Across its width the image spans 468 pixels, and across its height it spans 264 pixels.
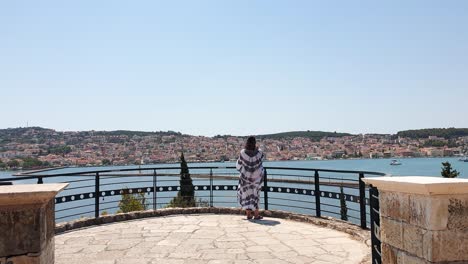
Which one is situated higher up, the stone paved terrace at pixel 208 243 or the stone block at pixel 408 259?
the stone block at pixel 408 259

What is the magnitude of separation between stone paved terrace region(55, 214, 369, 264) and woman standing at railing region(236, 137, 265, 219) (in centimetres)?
40

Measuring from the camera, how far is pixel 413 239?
3291 mm

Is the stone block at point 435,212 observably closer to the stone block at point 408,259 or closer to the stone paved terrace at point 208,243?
the stone block at point 408,259

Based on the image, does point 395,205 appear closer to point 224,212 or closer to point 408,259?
point 408,259

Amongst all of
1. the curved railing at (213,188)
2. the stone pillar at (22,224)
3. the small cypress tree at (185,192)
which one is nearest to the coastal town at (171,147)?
the small cypress tree at (185,192)

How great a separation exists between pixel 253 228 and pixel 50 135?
85.9 m

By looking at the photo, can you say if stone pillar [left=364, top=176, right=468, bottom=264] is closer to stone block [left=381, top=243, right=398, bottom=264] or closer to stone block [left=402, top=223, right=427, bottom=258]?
stone block [left=402, top=223, right=427, bottom=258]

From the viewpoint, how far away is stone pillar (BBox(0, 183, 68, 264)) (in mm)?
3082

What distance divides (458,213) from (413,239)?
396 mm

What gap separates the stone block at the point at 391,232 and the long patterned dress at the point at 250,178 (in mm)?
5283

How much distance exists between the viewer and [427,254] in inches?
122

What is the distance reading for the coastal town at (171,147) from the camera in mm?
66994

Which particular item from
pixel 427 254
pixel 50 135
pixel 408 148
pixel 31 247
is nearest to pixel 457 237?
pixel 427 254

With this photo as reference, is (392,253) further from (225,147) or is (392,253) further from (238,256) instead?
(225,147)
